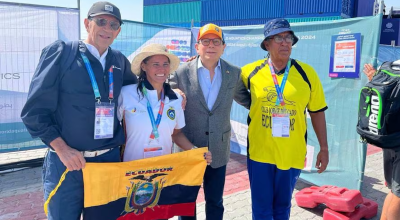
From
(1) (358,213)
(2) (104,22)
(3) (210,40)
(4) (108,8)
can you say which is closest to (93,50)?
(2) (104,22)

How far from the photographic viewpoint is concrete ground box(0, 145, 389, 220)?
380cm

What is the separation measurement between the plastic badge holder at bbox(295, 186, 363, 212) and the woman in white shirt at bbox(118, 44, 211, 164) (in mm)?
1999

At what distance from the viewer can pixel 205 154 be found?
250 cm

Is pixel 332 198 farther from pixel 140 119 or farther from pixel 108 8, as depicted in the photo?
pixel 108 8

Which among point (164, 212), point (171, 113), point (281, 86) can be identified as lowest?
point (164, 212)

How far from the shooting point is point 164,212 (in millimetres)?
2512

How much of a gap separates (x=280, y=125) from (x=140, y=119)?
1175 mm

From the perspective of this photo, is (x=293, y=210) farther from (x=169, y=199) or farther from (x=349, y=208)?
(x=169, y=199)

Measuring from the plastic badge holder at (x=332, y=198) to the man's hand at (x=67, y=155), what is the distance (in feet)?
9.77

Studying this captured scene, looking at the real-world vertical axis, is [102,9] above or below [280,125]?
above

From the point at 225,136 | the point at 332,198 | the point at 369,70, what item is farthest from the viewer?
the point at 332,198

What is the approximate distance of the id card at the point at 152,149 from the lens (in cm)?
234

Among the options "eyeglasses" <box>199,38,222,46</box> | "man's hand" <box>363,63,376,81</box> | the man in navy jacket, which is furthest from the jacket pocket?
"man's hand" <box>363,63,376,81</box>

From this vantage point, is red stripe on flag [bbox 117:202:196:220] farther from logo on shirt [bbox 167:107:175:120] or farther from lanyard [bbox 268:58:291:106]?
lanyard [bbox 268:58:291:106]
